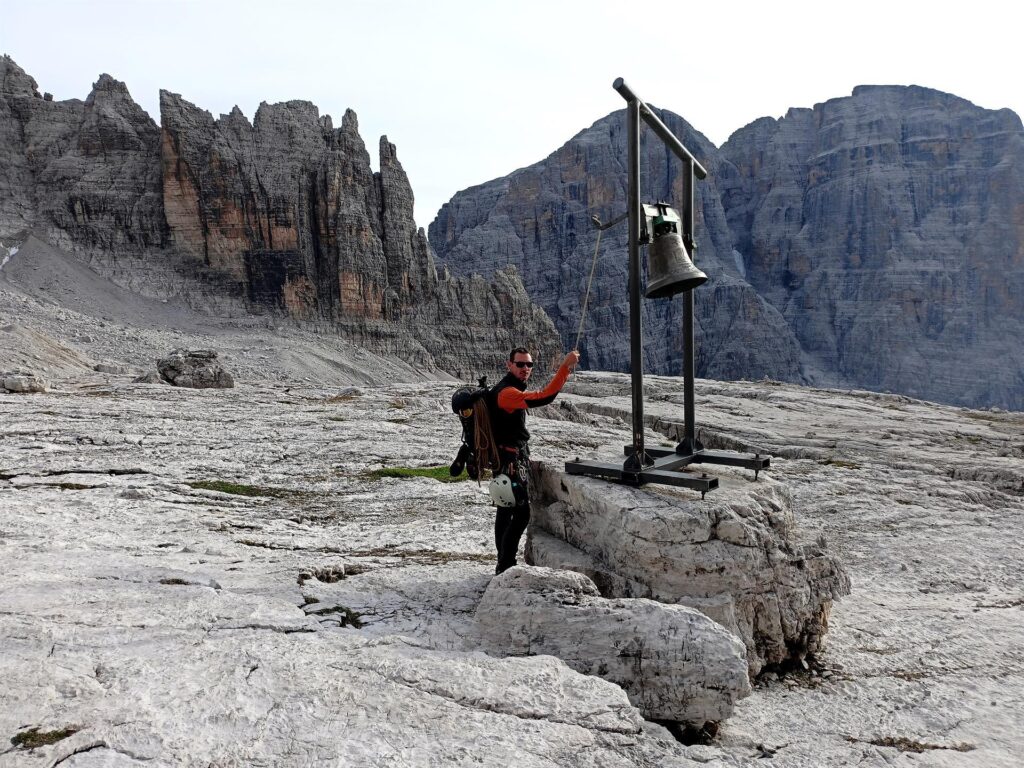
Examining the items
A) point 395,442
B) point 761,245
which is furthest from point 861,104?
point 395,442

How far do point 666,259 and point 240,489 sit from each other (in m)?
8.61

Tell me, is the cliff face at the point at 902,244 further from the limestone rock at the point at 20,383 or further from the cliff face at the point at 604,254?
the limestone rock at the point at 20,383

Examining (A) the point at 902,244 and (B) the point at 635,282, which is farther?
(A) the point at 902,244

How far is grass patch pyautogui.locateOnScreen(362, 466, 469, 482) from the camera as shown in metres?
13.0

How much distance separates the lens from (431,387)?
36188 millimetres

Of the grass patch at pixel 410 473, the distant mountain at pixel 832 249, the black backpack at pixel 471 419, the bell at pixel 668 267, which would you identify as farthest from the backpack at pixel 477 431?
the distant mountain at pixel 832 249

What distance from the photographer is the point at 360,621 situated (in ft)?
18.1

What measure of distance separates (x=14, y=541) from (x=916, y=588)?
1117cm

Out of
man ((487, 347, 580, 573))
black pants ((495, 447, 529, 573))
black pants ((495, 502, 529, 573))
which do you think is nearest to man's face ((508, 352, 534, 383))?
man ((487, 347, 580, 573))

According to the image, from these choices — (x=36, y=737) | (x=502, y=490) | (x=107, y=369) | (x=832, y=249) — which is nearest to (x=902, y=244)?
(x=832, y=249)

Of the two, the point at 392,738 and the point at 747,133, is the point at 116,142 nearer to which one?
the point at 392,738

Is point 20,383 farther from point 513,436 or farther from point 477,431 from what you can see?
point 513,436

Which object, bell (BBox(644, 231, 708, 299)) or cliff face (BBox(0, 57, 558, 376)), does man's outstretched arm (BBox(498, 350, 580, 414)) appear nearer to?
bell (BBox(644, 231, 708, 299))

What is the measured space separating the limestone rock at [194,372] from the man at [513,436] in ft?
81.3
